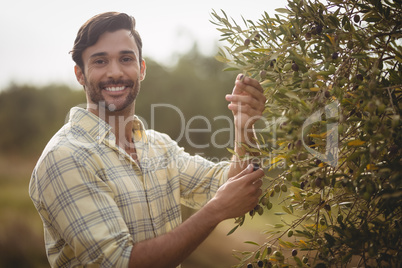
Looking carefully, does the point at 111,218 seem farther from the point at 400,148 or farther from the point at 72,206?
the point at 400,148

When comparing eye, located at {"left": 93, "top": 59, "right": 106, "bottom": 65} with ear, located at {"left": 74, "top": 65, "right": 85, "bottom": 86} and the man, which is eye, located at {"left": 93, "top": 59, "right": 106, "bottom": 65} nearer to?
the man

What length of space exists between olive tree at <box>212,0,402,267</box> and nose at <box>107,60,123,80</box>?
873 mm

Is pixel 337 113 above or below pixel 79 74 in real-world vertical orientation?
below

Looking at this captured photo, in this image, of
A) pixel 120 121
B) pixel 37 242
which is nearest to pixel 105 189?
pixel 120 121

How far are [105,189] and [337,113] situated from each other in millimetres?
1046

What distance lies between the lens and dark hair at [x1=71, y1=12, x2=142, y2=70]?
6.73 feet

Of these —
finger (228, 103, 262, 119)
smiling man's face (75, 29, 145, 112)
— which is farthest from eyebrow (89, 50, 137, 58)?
finger (228, 103, 262, 119)

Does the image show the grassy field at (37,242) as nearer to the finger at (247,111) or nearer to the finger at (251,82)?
the finger at (247,111)

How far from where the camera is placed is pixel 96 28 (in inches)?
80.4

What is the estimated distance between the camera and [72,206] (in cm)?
152

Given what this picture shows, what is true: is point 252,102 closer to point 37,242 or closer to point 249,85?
point 249,85

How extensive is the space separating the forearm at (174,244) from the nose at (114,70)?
98 cm

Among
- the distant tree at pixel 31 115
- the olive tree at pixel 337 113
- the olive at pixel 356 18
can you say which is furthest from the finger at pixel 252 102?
the distant tree at pixel 31 115

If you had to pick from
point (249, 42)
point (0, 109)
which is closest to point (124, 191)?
point (249, 42)
